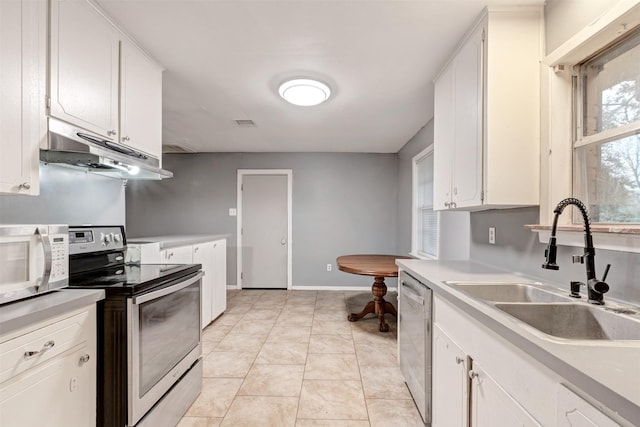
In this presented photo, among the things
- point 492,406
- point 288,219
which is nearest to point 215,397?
point 492,406

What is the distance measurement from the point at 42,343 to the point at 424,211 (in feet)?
12.0

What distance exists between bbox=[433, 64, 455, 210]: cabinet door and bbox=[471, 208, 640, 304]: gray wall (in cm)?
34

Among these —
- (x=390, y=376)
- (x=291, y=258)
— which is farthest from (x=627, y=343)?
(x=291, y=258)

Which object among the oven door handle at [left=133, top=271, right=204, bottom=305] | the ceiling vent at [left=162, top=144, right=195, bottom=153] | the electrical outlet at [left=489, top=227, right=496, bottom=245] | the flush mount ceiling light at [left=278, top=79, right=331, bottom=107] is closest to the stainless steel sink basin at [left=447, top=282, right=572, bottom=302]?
the electrical outlet at [left=489, top=227, right=496, bottom=245]

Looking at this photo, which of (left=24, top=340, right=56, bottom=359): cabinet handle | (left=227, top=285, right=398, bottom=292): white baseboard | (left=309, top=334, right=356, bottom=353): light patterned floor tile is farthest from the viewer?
(left=227, top=285, right=398, bottom=292): white baseboard

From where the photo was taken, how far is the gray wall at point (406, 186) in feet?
12.5

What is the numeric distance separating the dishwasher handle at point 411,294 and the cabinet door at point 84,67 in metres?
2.05

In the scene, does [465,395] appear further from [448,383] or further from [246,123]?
[246,123]

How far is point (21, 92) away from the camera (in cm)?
118

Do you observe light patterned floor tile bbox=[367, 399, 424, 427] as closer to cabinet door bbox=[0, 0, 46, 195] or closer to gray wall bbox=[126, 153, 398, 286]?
cabinet door bbox=[0, 0, 46, 195]

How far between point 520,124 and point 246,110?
2.42m

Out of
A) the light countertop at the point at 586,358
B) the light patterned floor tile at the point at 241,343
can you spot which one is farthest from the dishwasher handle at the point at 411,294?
the light patterned floor tile at the point at 241,343

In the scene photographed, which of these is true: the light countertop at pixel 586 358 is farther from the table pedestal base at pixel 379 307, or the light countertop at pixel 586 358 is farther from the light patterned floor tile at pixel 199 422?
the table pedestal base at pixel 379 307

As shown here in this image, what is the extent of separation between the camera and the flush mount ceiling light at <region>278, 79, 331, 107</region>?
2320mm
